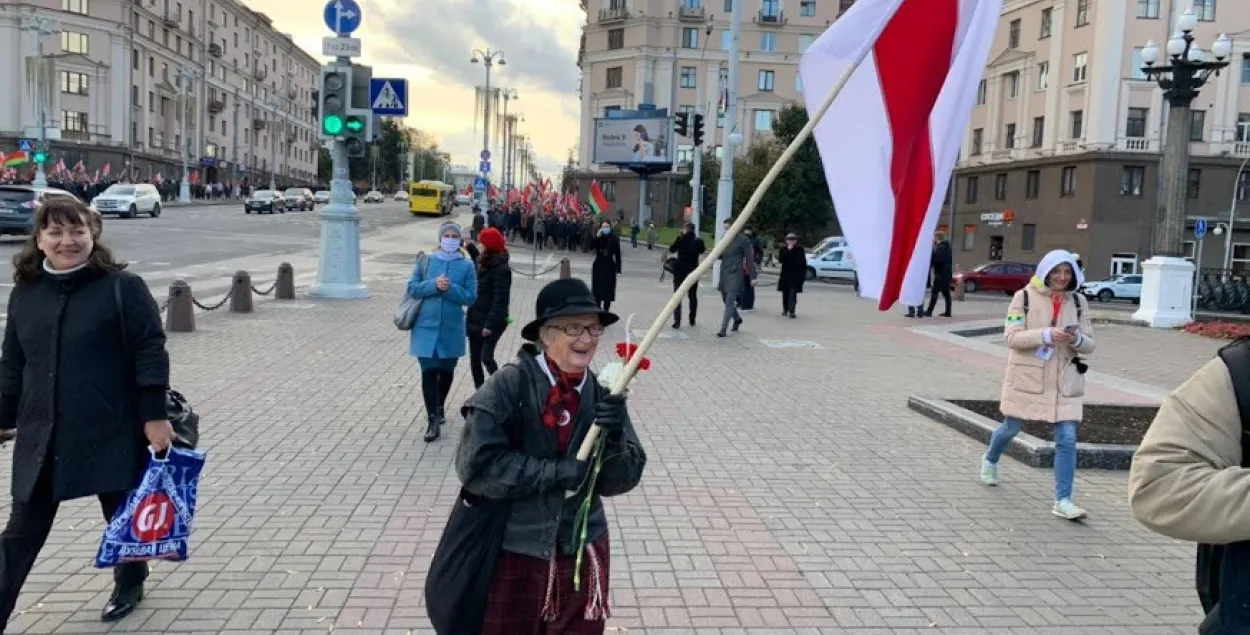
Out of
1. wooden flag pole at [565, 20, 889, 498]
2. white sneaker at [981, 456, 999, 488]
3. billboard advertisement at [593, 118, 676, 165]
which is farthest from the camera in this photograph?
billboard advertisement at [593, 118, 676, 165]

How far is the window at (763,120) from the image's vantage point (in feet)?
251

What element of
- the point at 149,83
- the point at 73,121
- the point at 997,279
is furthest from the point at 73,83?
the point at 997,279

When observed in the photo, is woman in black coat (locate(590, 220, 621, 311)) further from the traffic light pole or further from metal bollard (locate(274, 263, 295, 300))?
metal bollard (locate(274, 263, 295, 300))

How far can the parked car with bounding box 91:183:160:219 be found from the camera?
41094 millimetres

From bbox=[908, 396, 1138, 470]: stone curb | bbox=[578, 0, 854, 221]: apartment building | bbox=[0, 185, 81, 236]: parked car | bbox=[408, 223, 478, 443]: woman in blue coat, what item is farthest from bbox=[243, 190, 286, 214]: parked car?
bbox=[908, 396, 1138, 470]: stone curb

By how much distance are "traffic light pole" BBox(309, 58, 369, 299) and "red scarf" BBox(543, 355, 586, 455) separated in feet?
49.0

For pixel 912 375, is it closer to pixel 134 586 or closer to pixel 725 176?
pixel 134 586

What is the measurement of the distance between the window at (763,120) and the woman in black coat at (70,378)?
7521 cm

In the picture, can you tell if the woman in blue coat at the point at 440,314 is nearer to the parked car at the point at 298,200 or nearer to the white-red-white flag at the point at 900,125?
the white-red-white flag at the point at 900,125

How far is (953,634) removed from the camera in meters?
4.32

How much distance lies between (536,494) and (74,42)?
260ft

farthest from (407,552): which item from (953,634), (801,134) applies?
(801,134)

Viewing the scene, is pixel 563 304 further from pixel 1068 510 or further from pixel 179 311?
pixel 179 311

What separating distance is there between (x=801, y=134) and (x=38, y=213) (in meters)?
2.98
